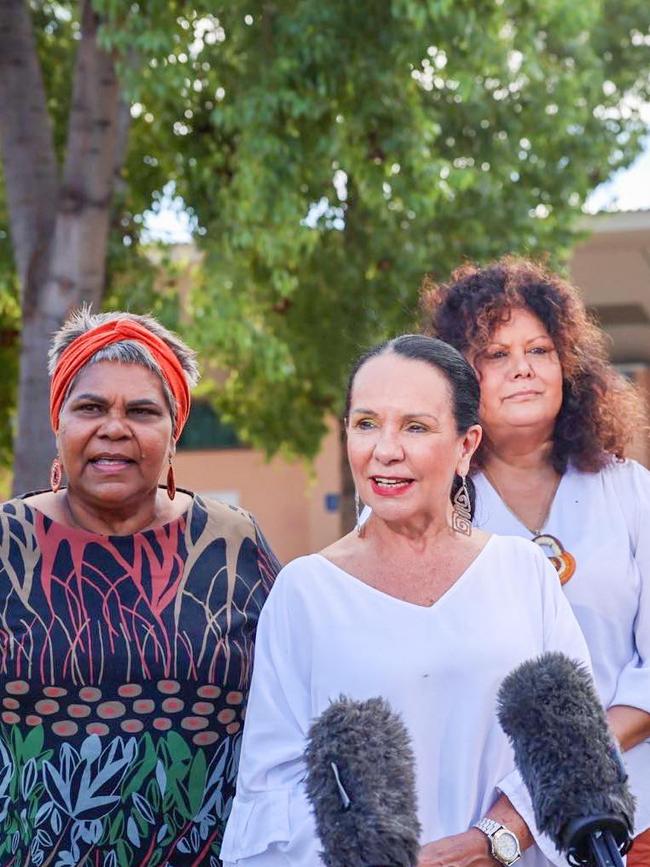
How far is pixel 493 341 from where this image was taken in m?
3.61

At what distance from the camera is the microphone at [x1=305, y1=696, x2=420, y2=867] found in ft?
7.06

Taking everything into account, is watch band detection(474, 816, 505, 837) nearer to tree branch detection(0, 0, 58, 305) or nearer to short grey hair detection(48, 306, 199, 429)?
short grey hair detection(48, 306, 199, 429)

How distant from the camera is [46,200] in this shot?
9.57m

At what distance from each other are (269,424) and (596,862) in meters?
12.6

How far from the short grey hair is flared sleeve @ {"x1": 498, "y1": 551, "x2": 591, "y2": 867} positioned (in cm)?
113

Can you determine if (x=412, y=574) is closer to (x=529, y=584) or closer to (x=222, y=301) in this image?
(x=529, y=584)

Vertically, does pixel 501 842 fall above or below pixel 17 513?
below

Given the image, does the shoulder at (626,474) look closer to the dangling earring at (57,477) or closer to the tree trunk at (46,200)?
the dangling earring at (57,477)

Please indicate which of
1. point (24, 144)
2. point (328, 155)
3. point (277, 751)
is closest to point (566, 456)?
point (277, 751)

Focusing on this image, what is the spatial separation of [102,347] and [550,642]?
138 centimetres

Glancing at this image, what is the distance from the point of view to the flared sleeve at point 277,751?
2672mm

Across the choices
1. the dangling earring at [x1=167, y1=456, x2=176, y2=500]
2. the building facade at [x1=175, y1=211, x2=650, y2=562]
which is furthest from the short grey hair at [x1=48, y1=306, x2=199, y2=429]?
the building facade at [x1=175, y1=211, x2=650, y2=562]

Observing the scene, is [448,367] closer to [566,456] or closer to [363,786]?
[566,456]

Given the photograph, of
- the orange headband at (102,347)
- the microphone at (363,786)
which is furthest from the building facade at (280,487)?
the microphone at (363,786)
